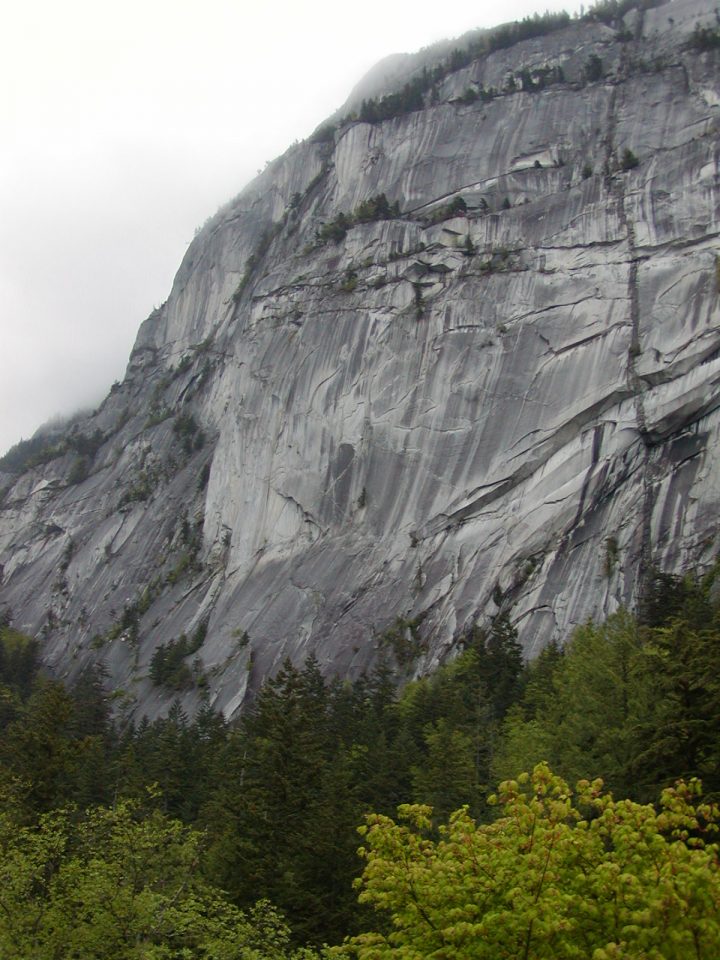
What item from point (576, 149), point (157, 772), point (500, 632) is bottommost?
Result: point (157, 772)

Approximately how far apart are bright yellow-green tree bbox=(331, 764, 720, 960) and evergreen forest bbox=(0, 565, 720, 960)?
30 millimetres

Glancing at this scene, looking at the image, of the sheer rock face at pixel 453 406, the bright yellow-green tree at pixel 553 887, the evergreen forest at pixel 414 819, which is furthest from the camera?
the sheer rock face at pixel 453 406

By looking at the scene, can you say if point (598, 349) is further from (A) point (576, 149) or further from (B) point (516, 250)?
(A) point (576, 149)

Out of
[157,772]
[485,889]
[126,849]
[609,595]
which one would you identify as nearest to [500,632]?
[609,595]

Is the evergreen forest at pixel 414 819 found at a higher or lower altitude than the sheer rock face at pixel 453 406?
lower

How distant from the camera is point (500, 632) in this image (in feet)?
152

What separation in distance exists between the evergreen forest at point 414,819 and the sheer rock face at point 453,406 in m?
6.87

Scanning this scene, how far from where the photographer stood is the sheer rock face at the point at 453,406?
52.2m

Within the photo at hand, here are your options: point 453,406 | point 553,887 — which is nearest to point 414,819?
point 553,887

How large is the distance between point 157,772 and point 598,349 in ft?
129

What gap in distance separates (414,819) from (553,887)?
2.01 metres

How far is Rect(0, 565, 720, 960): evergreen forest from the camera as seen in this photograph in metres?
8.62

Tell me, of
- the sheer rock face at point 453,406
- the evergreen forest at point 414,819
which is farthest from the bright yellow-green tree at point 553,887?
the sheer rock face at point 453,406

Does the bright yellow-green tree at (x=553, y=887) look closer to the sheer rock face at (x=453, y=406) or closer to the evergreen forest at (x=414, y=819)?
the evergreen forest at (x=414, y=819)
